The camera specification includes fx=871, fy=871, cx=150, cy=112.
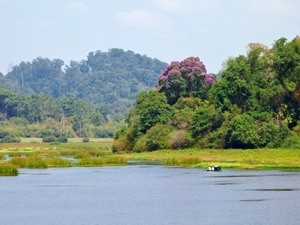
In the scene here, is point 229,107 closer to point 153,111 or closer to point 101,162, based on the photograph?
point 153,111

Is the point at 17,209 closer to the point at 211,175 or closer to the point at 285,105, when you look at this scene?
the point at 211,175

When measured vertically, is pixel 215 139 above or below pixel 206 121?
below

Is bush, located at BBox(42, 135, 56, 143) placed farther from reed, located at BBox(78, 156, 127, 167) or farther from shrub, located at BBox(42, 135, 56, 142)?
reed, located at BBox(78, 156, 127, 167)

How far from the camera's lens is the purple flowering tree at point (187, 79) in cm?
10156

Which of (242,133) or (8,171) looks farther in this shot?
(242,133)

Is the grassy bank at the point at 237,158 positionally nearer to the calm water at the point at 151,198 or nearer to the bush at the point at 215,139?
the bush at the point at 215,139

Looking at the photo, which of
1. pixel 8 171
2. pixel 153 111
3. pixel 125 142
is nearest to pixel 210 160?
pixel 8 171

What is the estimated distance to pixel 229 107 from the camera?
303 ft

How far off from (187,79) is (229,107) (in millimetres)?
11234

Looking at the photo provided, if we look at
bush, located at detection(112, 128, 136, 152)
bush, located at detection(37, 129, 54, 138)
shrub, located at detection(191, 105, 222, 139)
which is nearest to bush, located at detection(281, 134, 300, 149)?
shrub, located at detection(191, 105, 222, 139)

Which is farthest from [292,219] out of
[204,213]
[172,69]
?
[172,69]

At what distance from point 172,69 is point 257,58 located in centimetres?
1210

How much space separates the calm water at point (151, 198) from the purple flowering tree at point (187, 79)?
33.0m

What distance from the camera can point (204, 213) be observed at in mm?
41906
